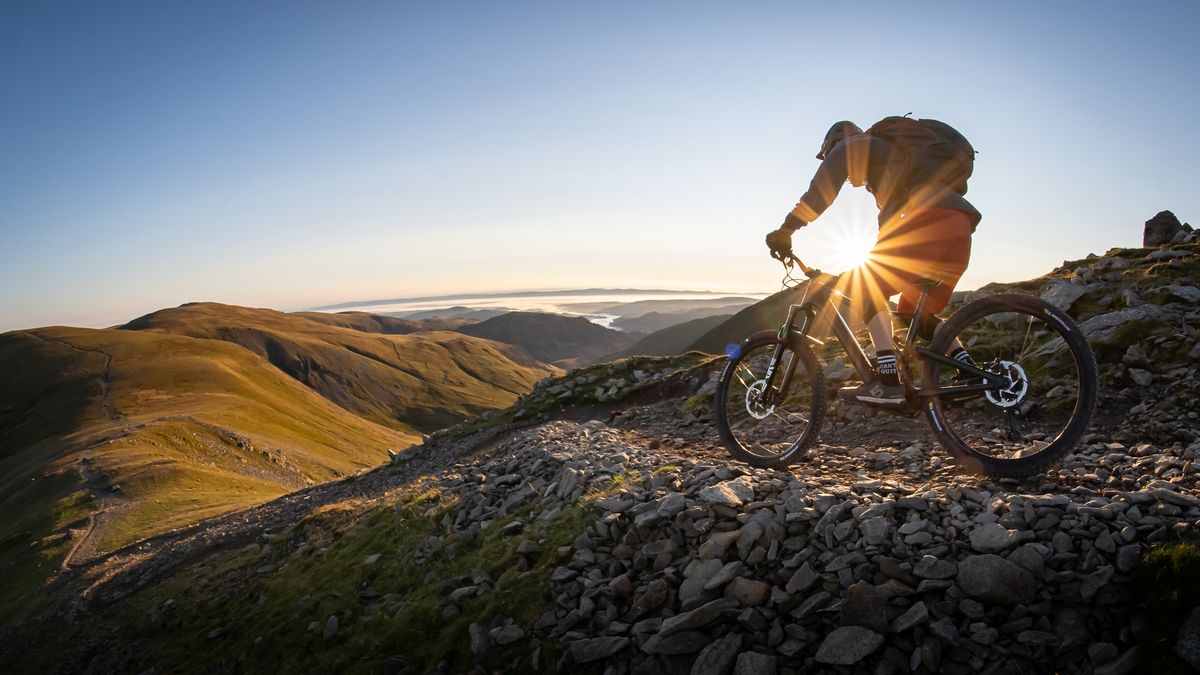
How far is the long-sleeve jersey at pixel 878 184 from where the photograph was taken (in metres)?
6.20

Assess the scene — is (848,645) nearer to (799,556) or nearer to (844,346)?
(799,556)

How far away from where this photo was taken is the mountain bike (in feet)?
19.1

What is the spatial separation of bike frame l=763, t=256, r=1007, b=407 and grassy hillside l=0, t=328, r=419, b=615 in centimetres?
3494

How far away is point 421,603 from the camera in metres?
8.05

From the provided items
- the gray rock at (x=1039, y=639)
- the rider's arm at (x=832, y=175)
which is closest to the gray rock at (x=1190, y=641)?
the gray rock at (x=1039, y=639)

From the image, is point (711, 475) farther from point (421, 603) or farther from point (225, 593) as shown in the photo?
point (225, 593)

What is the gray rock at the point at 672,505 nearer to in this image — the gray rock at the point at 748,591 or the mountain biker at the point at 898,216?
the gray rock at the point at 748,591

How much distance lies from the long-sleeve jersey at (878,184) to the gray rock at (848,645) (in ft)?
13.7

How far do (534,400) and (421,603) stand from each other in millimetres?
18400

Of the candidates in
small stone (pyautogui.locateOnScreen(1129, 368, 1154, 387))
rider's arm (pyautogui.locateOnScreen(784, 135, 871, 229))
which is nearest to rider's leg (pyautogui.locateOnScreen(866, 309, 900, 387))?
rider's arm (pyautogui.locateOnScreen(784, 135, 871, 229))

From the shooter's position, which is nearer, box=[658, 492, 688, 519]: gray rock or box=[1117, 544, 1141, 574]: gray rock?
box=[1117, 544, 1141, 574]: gray rock

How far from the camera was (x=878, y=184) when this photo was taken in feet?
21.6

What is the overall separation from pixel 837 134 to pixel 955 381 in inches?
119

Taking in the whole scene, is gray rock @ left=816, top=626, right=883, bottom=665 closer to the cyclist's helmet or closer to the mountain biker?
the mountain biker
